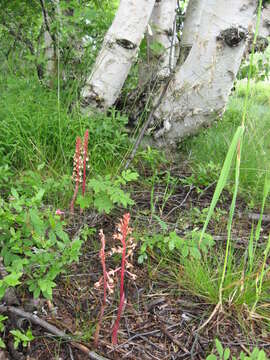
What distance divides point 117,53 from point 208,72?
656mm

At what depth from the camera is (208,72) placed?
228 centimetres

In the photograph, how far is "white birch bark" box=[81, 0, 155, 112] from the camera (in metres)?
2.31

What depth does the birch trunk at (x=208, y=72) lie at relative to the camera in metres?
2.12

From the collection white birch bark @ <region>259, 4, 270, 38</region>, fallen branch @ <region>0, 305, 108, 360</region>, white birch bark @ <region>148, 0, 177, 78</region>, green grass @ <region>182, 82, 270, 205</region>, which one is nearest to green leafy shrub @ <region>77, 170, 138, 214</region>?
fallen branch @ <region>0, 305, 108, 360</region>

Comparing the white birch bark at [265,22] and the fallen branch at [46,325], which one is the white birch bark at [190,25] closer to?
the white birch bark at [265,22]

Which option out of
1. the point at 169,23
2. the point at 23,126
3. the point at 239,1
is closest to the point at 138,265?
the point at 23,126

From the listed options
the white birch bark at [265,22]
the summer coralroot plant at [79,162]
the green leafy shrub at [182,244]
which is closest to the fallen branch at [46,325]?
the green leafy shrub at [182,244]

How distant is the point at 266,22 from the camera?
2.65 m

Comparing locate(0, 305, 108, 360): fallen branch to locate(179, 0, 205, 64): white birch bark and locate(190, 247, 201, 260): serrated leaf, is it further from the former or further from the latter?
locate(179, 0, 205, 64): white birch bark

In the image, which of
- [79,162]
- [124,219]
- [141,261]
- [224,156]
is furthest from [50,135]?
[124,219]

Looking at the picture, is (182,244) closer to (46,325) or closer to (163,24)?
(46,325)

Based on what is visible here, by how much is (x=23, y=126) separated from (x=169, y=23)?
4.89ft

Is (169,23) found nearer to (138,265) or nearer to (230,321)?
(138,265)

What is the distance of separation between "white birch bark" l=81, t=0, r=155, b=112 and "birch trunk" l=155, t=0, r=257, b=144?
37 cm
